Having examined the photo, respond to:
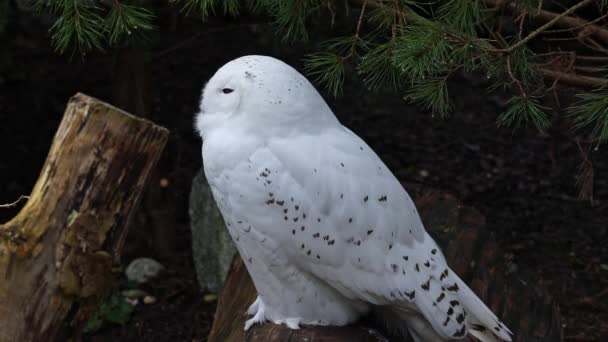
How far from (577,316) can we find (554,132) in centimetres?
172

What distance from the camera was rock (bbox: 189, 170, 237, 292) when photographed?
377 centimetres

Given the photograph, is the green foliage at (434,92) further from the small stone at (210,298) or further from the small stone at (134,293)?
the small stone at (134,293)

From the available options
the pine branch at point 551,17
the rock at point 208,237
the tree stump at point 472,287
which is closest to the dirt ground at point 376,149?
the rock at point 208,237

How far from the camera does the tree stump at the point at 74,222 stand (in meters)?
2.49

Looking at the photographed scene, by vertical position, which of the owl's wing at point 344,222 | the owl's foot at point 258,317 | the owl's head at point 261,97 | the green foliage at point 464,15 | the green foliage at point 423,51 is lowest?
the owl's foot at point 258,317

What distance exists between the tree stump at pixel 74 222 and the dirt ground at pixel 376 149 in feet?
3.60

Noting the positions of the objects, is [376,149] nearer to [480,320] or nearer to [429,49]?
[480,320]

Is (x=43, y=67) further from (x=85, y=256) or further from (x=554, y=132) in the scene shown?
(x=554, y=132)

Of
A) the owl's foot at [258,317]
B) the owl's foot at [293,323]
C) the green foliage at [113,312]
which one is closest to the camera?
the owl's foot at [293,323]

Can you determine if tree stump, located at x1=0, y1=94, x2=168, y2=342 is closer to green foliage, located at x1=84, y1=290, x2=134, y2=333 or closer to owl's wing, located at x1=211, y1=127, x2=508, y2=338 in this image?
owl's wing, located at x1=211, y1=127, x2=508, y2=338

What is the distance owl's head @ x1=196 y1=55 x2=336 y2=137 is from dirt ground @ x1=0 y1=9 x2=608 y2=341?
153 centimetres

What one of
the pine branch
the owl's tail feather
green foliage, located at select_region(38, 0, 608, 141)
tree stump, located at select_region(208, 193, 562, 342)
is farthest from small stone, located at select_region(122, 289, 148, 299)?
the pine branch

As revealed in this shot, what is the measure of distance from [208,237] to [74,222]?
131 centimetres

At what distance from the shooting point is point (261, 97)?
210 centimetres
